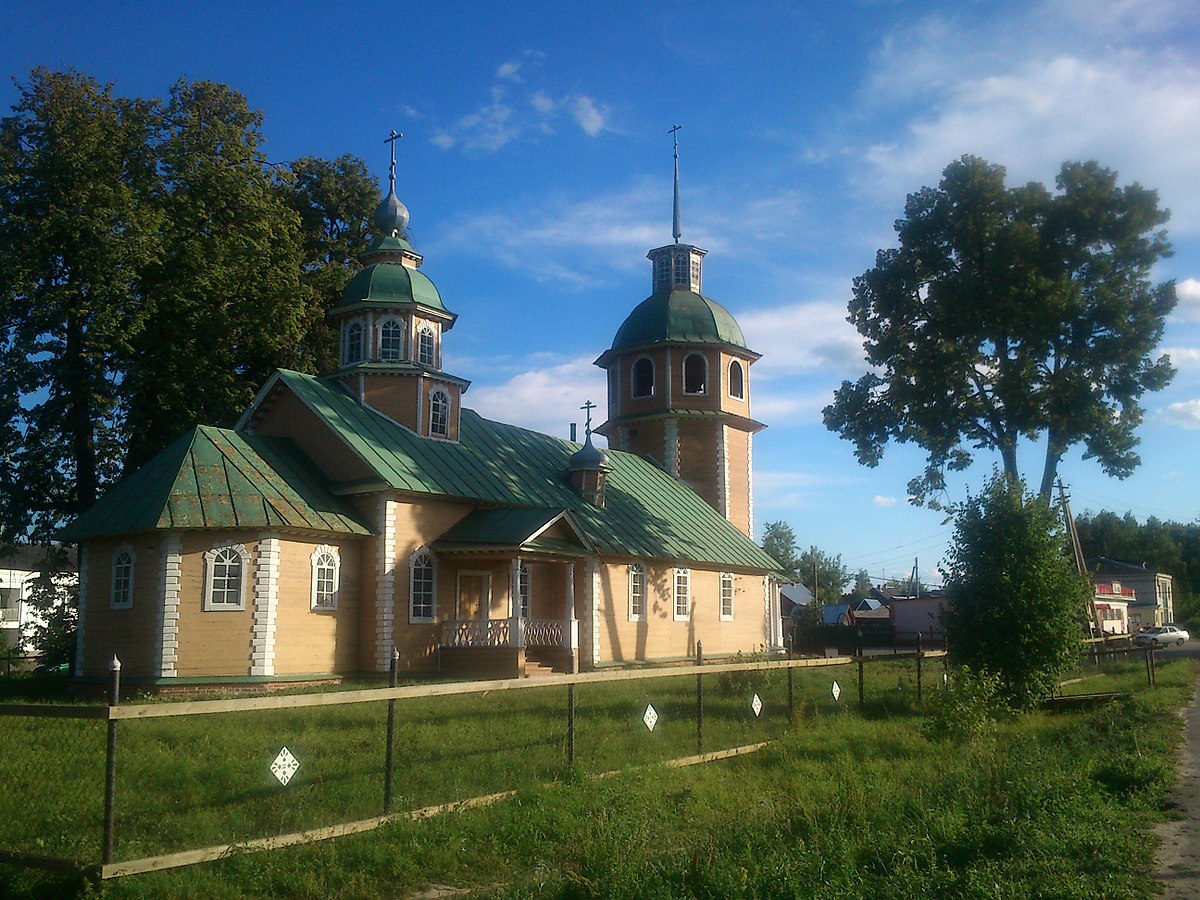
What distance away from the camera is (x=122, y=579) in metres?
22.1

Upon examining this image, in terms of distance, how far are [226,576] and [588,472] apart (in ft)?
39.8

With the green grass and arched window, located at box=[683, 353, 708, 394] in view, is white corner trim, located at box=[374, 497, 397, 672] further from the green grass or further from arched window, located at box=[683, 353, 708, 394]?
arched window, located at box=[683, 353, 708, 394]

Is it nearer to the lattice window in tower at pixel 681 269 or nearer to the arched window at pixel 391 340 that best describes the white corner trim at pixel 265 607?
the arched window at pixel 391 340

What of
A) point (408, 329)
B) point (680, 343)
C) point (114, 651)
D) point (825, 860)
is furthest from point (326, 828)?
point (680, 343)

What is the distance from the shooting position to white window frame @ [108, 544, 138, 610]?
21.8 m

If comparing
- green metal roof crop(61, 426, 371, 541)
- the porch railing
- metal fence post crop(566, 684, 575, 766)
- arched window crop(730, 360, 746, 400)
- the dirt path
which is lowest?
the dirt path

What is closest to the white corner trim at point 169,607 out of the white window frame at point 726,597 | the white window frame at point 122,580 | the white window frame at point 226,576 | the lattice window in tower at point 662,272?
the white window frame at point 226,576

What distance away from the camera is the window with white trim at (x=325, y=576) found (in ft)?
75.1

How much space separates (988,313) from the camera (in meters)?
26.4

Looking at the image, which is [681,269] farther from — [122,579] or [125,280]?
[122,579]

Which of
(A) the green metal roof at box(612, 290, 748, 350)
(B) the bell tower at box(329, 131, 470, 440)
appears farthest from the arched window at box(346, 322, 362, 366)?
(A) the green metal roof at box(612, 290, 748, 350)

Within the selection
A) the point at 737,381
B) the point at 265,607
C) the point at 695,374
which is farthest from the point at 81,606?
the point at 737,381

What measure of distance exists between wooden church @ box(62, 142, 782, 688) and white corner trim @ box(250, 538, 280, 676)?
40 millimetres

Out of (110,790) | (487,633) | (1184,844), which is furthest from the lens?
(487,633)
